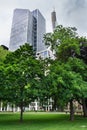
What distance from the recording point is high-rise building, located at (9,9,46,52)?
171837mm

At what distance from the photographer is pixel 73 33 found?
34.9 meters

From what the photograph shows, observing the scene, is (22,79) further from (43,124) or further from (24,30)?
(24,30)

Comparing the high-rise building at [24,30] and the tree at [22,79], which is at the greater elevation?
the high-rise building at [24,30]

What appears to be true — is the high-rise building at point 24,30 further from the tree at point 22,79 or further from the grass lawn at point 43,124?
the tree at point 22,79

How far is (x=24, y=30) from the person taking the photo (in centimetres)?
17325

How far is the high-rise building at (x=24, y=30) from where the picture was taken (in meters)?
172

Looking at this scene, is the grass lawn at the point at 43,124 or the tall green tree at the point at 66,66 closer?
the grass lawn at the point at 43,124

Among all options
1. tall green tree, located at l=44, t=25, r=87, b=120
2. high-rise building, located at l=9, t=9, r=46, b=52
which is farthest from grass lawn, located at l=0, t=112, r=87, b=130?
high-rise building, located at l=9, t=9, r=46, b=52

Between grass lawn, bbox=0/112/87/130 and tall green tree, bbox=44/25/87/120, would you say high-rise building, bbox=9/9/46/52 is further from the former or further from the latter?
grass lawn, bbox=0/112/87/130

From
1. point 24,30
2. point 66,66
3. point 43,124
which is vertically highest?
point 24,30

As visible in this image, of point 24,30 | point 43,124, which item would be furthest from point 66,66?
point 24,30

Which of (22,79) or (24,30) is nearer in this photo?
(22,79)

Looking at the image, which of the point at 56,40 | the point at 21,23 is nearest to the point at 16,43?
the point at 21,23

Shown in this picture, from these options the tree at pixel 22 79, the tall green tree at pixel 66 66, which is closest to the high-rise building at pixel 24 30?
the tall green tree at pixel 66 66
